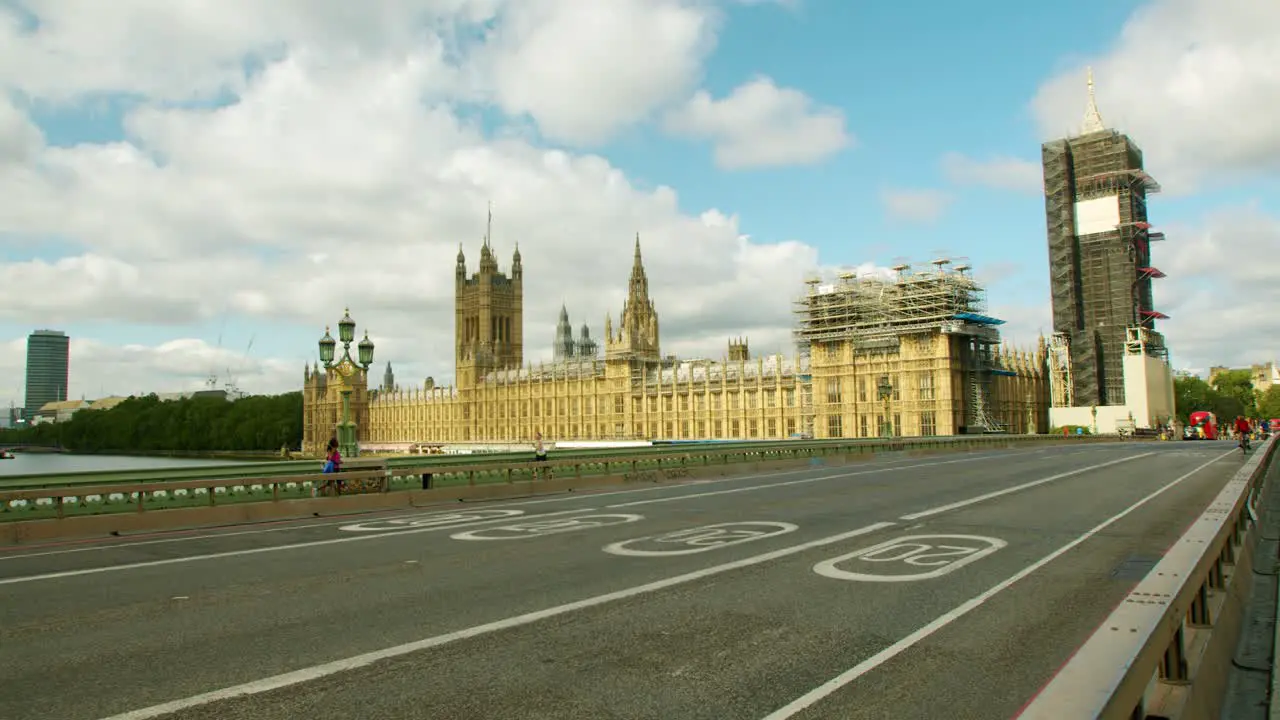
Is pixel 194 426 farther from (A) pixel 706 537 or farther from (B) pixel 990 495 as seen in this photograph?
(A) pixel 706 537

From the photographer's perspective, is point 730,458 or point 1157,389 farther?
point 1157,389

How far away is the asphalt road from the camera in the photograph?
5867mm

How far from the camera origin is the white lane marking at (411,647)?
575cm

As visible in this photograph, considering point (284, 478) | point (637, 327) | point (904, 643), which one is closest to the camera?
point (904, 643)

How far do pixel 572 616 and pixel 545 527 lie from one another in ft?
24.3

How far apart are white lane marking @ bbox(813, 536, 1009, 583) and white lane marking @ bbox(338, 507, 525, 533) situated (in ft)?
26.9

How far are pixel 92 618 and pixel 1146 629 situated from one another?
30.1 ft

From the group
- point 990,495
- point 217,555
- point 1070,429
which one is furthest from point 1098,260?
point 217,555

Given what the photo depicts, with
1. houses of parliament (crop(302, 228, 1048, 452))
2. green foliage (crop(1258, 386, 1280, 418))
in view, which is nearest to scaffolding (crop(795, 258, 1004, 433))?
houses of parliament (crop(302, 228, 1048, 452))

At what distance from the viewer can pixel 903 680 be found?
A: 6230mm

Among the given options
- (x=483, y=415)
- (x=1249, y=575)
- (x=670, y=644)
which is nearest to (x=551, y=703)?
(x=670, y=644)

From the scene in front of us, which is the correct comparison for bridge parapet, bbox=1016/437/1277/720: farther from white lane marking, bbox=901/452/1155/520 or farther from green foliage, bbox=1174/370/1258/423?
green foliage, bbox=1174/370/1258/423

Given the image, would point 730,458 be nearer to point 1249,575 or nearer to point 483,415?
point 1249,575

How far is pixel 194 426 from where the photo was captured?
159 metres
